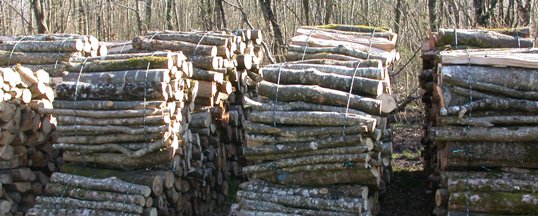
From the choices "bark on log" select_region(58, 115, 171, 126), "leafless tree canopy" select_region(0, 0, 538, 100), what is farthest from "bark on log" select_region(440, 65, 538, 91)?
"leafless tree canopy" select_region(0, 0, 538, 100)

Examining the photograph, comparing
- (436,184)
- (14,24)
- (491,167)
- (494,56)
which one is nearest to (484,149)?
(491,167)

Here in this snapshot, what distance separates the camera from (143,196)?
7.13 metres

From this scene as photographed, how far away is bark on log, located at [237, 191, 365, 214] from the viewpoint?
6559 millimetres

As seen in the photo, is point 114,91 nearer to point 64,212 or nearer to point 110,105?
point 110,105

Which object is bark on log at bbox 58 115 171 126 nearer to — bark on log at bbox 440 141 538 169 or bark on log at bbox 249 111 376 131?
bark on log at bbox 249 111 376 131

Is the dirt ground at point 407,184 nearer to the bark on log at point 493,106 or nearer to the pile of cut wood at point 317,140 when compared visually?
the pile of cut wood at point 317,140

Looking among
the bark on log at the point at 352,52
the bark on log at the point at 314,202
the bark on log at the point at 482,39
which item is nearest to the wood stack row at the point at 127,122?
the bark on log at the point at 314,202

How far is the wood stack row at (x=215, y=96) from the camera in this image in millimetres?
8828

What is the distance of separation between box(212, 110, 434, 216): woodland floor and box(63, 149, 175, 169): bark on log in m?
1.74

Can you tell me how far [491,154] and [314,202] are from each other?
75.3 inches

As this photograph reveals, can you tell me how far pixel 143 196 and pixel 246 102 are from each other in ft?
5.31

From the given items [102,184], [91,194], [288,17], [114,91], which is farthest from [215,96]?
[288,17]

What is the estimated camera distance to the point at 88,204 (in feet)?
23.7

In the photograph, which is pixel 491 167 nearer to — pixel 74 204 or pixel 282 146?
pixel 282 146
